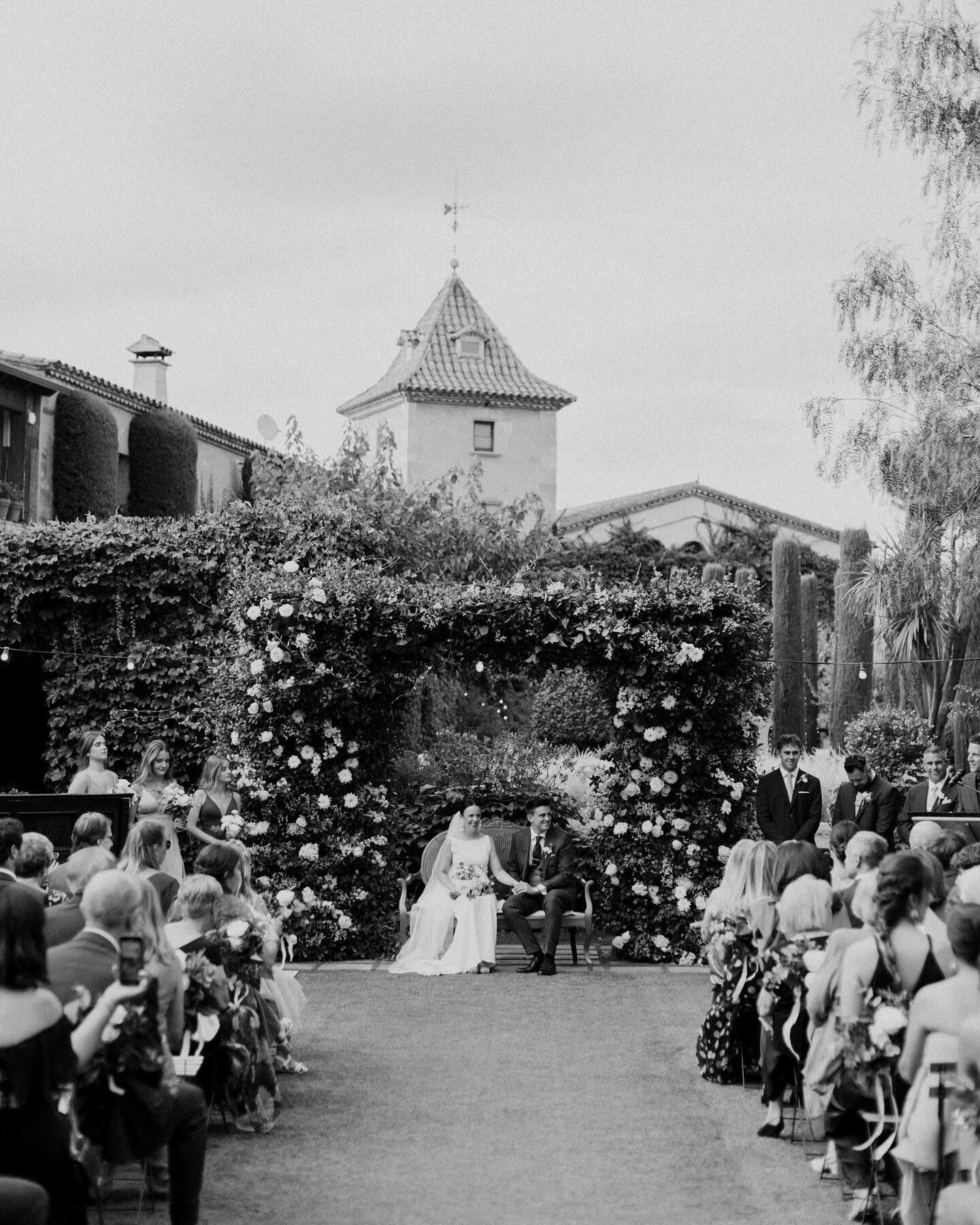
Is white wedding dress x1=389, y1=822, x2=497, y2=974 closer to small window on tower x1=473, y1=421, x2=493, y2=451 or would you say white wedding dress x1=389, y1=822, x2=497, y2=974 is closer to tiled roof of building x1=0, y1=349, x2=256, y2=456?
tiled roof of building x1=0, y1=349, x2=256, y2=456

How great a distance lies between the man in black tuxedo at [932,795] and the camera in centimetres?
1257

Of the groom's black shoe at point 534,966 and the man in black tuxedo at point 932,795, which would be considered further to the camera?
the groom's black shoe at point 534,966

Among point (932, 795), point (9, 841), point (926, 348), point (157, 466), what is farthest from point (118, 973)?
point (157, 466)

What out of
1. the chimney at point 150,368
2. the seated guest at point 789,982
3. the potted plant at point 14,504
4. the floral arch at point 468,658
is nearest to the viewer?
the seated guest at point 789,982

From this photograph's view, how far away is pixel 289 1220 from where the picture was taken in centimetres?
588

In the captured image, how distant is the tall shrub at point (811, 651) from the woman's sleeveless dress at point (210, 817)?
17.9 m

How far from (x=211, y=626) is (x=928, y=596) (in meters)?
8.59

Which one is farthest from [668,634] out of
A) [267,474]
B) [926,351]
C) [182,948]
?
[267,474]

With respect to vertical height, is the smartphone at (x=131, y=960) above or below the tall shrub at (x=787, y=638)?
below

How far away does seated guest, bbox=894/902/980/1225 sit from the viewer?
4.85 meters

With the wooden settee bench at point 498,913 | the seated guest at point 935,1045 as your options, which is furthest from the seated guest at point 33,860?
the wooden settee bench at point 498,913

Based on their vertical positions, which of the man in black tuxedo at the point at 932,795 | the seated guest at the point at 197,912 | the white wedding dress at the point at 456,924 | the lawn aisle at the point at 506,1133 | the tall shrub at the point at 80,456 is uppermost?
the tall shrub at the point at 80,456

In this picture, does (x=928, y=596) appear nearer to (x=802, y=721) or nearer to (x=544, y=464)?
(x=802, y=721)

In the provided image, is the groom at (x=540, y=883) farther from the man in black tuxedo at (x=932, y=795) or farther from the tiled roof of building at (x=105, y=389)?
the tiled roof of building at (x=105, y=389)
